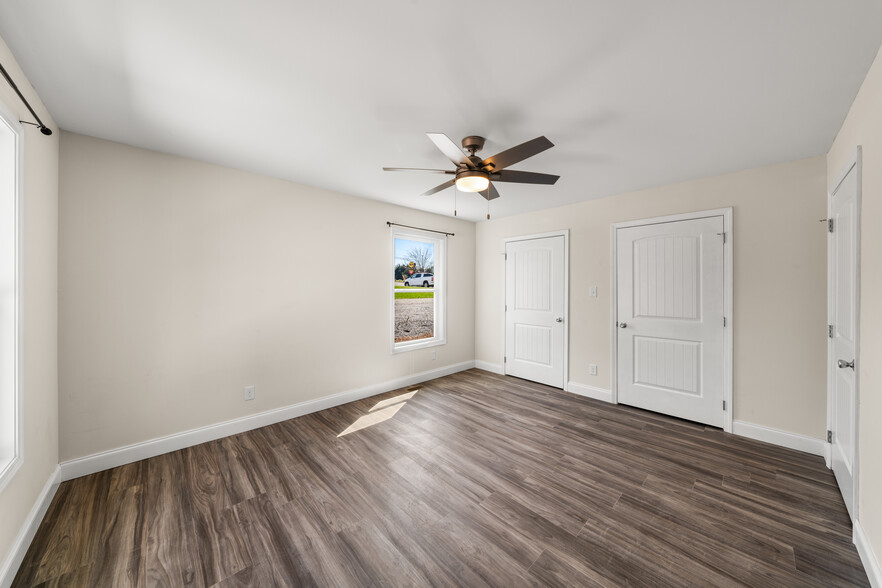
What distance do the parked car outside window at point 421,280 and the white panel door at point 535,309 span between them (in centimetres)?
111

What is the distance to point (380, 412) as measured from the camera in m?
3.48

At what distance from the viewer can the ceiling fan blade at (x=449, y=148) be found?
1.79 m

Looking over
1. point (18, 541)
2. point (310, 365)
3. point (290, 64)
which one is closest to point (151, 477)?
point (18, 541)

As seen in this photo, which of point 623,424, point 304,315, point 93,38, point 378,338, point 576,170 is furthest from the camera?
point 378,338

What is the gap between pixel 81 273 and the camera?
230 cm

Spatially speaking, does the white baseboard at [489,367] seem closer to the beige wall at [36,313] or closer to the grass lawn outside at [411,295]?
the grass lawn outside at [411,295]

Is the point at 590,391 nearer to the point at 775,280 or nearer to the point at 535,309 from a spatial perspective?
the point at 535,309

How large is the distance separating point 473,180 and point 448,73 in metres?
0.67

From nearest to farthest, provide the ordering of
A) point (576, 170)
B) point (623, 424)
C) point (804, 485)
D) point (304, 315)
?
point (804, 485), point (576, 170), point (623, 424), point (304, 315)

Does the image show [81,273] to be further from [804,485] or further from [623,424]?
[804,485]

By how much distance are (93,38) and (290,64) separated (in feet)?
2.63

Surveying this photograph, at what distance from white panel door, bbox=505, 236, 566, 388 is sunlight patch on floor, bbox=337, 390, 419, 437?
5.33ft

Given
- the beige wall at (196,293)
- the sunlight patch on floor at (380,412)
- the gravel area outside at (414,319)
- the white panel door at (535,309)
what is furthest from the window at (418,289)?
the white panel door at (535,309)

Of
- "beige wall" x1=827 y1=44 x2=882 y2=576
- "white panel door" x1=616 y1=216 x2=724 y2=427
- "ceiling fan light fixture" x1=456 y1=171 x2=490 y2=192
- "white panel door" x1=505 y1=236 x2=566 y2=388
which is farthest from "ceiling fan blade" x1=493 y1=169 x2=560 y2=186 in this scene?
"white panel door" x1=505 y1=236 x2=566 y2=388
